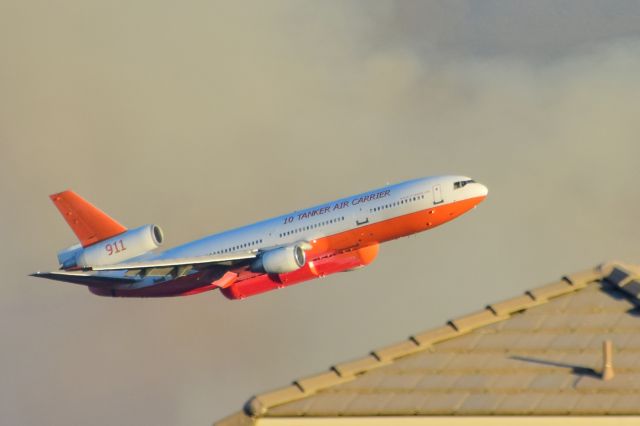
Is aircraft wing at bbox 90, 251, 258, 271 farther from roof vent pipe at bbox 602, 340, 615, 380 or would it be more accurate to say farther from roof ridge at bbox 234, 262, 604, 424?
roof vent pipe at bbox 602, 340, 615, 380

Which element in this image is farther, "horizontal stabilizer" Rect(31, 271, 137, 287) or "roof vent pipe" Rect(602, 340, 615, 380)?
"horizontal stabilizer" Rect(31, 271, 137, 287)

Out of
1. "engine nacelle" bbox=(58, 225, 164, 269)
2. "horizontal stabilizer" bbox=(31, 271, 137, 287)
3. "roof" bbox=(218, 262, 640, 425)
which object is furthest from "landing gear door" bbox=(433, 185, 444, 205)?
"roof" bbox=(218, 262, 640, 425)

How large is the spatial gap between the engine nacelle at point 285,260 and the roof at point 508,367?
9070 centimetres

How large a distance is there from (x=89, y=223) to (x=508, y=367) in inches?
4686

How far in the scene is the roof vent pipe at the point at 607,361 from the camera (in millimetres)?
43344

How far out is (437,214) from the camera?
435 feet

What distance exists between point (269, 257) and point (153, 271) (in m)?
17.2

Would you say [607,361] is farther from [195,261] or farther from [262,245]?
[195,261]

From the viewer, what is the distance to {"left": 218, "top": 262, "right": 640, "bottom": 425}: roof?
43.6 meters

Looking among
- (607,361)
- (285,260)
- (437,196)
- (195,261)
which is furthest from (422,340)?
(195,261)

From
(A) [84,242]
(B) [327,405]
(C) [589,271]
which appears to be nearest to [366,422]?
(B) [327,405]

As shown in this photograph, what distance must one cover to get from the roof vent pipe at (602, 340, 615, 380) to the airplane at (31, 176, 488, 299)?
87.9m

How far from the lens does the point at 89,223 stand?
160500mm

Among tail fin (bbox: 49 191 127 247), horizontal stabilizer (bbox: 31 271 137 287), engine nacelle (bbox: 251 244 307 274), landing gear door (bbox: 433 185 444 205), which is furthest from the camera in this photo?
tail fin (bbox: 49 191 127 247)
